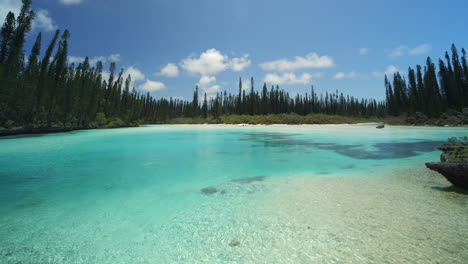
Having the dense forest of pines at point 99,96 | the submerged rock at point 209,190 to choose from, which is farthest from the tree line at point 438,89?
the submerged rock at point 209,190

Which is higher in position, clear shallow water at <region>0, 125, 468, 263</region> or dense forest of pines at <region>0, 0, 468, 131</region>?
dense forest of pines at <region>0, 0, 468, 131</region>

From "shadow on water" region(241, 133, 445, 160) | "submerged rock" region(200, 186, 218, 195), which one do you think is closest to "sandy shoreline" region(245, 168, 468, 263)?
"submerged rock" region(200, 186, 218, 195)

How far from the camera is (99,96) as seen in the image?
43.3 m

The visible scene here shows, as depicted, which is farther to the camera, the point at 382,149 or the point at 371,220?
the point at 382,149

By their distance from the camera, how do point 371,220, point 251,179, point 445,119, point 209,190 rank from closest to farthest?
point 371,220, point 209,190, point 251,179, point 445,119

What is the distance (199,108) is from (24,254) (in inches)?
2658

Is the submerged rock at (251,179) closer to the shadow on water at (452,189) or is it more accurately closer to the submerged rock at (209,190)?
the submerged rock at (209,190)

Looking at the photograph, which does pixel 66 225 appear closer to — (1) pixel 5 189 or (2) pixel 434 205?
(1) pixel 5 189

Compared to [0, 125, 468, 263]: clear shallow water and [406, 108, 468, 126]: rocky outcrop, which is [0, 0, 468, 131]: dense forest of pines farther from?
[0, 125, 468, 263]: clear shallow water

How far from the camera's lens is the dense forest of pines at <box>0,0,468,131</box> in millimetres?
26172

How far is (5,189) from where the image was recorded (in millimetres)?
4770

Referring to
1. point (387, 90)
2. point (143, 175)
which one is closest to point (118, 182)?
point (143, 175)

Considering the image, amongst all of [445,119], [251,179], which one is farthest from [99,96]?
[445,119]

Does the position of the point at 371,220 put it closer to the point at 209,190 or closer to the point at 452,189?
the point at 452,189
